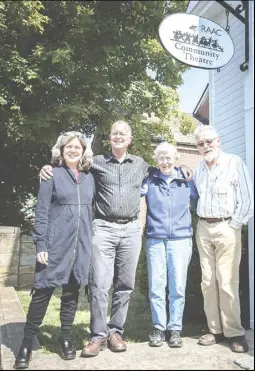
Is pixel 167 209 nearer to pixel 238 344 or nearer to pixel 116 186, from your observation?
pixel 116 186

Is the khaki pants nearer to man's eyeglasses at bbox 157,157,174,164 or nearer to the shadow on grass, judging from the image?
man's eyeglasses at bbox 157,157,174,164

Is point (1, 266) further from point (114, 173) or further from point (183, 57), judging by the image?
point (183, 57)

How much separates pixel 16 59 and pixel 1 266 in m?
3.80

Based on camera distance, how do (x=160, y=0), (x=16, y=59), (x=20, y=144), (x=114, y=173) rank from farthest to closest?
1. (x=20, y=144)
2. (x=16, y=59)
3. (x=160, y=0)
4. (x=114, y=173)

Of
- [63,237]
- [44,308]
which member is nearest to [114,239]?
[63,237]

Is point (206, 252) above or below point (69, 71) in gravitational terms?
below

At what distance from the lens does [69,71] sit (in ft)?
21.3

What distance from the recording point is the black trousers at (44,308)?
257cm

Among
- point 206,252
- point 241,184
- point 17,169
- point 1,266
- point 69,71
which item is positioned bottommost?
point 1,266

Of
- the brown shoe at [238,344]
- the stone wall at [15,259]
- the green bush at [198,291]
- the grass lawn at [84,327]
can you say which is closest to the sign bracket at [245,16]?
the green bush at [198,291]

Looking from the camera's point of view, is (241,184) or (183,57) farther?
(183,57)

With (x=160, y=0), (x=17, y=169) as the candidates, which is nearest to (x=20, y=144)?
(x=17, y=169)

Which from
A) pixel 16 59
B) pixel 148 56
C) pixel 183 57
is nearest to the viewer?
pixel 183 57

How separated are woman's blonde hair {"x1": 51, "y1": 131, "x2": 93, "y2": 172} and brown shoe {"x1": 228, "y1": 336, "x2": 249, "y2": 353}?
5.99 feet
